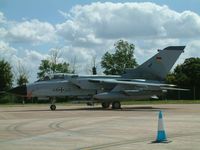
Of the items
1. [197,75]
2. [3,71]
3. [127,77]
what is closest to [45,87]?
[127,77]

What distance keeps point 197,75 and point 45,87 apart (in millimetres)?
45644

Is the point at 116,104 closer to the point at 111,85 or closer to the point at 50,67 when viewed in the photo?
the point at 111,85

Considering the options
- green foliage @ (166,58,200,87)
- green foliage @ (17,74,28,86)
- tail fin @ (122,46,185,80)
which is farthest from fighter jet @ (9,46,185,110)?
green foliage @ (17,74,28,86)

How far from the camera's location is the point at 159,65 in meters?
35.4

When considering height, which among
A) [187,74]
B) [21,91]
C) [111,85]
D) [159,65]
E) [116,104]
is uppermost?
[187,74]

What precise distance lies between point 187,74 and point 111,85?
43985mm

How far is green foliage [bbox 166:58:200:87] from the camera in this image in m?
72.4

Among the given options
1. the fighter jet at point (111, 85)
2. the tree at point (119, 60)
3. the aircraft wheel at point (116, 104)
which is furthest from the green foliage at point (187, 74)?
the aircraft wheel at point (116, 104)

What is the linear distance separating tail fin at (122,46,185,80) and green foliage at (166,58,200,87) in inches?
1414

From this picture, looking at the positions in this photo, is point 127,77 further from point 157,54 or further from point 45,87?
point 45,87

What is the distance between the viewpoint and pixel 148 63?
35.9 metres

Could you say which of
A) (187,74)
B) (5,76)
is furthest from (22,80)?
(187,74)

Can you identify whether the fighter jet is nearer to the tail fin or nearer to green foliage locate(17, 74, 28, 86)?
the tail fin

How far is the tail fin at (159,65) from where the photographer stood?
3519 centimetres
